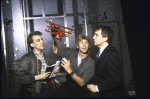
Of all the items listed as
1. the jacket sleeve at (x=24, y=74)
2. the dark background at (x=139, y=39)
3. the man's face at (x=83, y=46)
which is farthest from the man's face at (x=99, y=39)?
the jacket sleeve at (x=24, y=74)

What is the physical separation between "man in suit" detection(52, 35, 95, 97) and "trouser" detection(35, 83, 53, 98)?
64mm

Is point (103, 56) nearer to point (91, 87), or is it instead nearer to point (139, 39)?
point (91, 87)

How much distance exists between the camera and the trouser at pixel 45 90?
142 cm

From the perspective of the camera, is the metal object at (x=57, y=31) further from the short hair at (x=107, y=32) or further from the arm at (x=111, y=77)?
the arm at (x=111, y=77)

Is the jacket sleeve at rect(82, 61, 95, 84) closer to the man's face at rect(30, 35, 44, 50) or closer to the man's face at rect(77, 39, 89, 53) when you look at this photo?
the man's face at rect(77, 39, 89, 53)

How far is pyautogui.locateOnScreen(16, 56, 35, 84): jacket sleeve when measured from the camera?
140cm

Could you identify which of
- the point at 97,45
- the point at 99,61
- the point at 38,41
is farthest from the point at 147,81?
the point at 38,41

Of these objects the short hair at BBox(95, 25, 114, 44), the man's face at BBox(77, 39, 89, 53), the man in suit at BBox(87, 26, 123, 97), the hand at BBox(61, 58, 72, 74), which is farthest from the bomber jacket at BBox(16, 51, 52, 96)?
the short hair at BBox(95, 25, 114, 44)

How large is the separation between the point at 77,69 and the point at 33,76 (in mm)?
570

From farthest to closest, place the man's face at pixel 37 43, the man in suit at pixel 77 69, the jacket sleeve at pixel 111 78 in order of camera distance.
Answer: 1. the man's face at pixel 37 43
2. the man in suit at pixel 77 69
3. the jacket sleeve at pixel 111 78

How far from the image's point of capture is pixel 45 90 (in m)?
1.43

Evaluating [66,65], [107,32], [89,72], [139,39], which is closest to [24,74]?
[66,65]

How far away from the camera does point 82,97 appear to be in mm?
1393

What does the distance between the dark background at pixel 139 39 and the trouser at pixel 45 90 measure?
3.65ft
